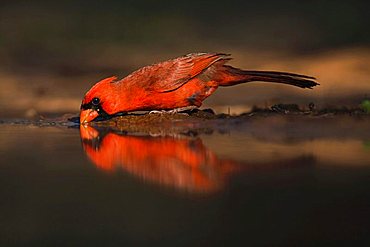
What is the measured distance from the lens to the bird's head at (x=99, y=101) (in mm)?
5734

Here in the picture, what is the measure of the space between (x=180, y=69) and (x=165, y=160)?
2751mm

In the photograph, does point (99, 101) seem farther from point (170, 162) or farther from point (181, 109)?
point (170, 162)

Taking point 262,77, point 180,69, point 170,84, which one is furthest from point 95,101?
point 262,77

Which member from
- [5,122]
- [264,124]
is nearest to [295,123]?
[264,124]

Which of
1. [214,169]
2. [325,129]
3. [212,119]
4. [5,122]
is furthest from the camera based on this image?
[5,122]

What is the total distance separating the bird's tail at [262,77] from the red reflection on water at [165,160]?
1799 mm

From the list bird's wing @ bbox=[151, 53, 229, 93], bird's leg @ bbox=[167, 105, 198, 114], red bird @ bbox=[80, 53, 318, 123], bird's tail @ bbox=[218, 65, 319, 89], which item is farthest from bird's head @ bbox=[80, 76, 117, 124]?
bird's tail @ bbox=[218, 65, 319, 89]

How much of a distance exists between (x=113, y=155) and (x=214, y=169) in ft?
2.28

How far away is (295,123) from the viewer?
16.7ft

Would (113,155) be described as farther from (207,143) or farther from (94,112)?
(94,112)

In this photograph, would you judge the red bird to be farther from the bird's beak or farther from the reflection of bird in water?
the reflection of bird in water

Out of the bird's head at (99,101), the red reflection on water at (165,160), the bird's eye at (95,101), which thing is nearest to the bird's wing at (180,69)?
the bird's head at (99,101)

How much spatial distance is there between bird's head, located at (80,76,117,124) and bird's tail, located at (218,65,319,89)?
3.20 ft

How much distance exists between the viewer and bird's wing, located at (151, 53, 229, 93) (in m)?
5.74
